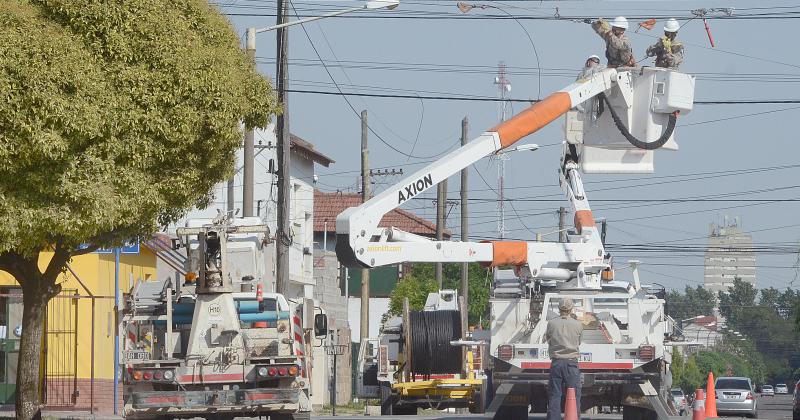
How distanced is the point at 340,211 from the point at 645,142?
152ft

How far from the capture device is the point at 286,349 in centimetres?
1755

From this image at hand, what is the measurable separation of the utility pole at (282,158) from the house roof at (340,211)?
108ft

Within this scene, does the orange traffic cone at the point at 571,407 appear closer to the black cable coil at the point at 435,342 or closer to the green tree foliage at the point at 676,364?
the green tree foliage at the point at 676,364

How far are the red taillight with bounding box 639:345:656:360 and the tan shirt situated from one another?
1637mm

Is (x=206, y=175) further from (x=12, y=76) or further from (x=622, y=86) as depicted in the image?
→ (x=622, y=86)

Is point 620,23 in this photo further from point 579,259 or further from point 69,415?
point 69,415

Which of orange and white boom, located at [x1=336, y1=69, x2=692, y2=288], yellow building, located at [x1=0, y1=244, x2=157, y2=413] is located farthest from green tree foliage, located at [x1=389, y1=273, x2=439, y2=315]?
orange and white boom, located at [x1=336, y1=69, x2=692, y2=288]

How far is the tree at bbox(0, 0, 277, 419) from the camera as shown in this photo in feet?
49.3

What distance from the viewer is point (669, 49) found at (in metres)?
20.3

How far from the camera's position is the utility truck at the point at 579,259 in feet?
59.4

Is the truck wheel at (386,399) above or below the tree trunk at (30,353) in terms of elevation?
below

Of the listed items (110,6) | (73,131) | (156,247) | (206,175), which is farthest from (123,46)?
(156,247)

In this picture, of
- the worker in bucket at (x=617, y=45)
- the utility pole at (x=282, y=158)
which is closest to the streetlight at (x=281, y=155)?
the utility pole at (x=282, y=158)

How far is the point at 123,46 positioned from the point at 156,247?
45.0 ft
